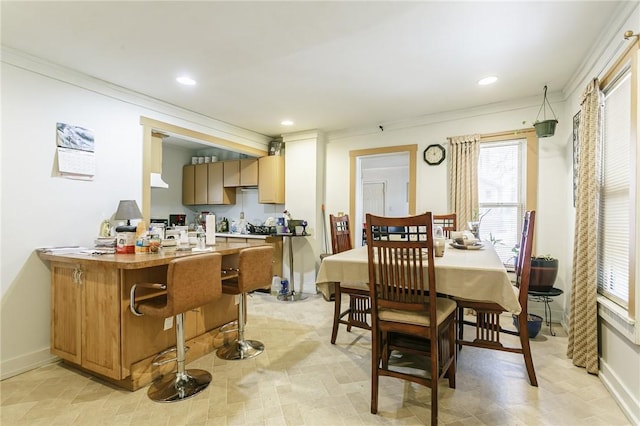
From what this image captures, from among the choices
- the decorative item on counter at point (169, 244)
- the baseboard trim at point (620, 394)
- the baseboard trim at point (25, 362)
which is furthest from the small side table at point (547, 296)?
the baseboard trim at point (25, 362)

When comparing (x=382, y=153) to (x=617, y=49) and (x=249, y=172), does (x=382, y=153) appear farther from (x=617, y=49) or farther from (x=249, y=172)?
(x=617, y=49)

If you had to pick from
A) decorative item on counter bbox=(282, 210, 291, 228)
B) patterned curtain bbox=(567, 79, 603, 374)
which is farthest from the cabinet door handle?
patterned curtain bbox=(567, 79, 603, 374)

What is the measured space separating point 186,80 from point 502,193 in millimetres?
3927

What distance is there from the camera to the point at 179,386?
2.16m

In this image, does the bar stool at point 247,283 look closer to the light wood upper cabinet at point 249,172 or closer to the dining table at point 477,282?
the dining table at point 477,282

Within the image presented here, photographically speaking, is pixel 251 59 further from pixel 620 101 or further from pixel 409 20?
pixel 620 101

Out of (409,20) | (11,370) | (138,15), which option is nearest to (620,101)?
(409,20)

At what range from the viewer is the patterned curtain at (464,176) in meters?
3.87

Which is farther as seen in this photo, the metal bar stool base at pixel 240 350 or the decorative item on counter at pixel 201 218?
the decorative item on counter at pixel 201 218

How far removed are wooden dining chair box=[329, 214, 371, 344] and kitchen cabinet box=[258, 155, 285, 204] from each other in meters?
1.98

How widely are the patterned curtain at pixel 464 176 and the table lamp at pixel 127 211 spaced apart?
3.75 meters

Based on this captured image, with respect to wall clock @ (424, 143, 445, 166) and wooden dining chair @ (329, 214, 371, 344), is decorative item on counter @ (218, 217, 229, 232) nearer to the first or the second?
wooden dining chair @ (329, 214, 371, 344)

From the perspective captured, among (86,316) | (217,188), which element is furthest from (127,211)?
(217,188)

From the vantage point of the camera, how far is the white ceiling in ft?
6.67
